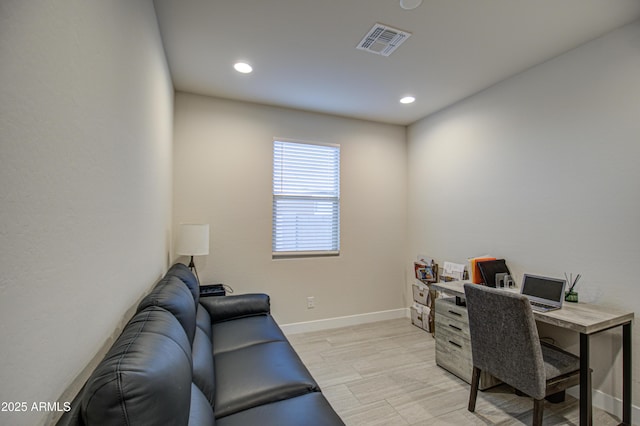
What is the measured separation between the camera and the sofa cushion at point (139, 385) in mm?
681

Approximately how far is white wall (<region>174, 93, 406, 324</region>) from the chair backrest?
1.93 meters

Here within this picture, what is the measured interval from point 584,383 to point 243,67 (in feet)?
11.7

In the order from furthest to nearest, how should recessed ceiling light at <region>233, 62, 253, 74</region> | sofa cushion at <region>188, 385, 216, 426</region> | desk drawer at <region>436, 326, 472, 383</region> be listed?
recessed ceiling light at <region>233, 62, 253, 74</region>
desk drawer at <region>436, 326, 472, 383</region>
sofa cushion at <region>188, 385, 216, 426</region>

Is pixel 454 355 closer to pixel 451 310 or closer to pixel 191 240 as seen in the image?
pixel 451 310

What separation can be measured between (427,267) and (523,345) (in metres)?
1.92

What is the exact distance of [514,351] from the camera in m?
1.85

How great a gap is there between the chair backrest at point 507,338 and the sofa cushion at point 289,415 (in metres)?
1.28

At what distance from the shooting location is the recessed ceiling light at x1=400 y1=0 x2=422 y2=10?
182 centimetres

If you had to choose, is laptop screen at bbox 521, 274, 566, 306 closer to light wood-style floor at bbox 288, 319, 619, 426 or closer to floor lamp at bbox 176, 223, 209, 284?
light wood-style floor at bbox 288, 319, 619, 426

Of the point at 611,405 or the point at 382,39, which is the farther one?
the point at 382,39

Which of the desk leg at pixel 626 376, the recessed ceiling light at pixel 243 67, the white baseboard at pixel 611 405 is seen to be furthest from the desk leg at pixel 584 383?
the recessed ceiling light at pixel 243 67

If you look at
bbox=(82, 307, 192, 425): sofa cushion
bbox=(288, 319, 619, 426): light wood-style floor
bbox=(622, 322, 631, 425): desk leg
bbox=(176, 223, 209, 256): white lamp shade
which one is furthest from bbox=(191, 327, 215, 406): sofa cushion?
bbox=(622, 322, 631, 425): desk leg

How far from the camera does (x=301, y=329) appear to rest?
3605mm

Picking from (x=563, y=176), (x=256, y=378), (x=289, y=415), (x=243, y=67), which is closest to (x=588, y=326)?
(x=563, y=176)
